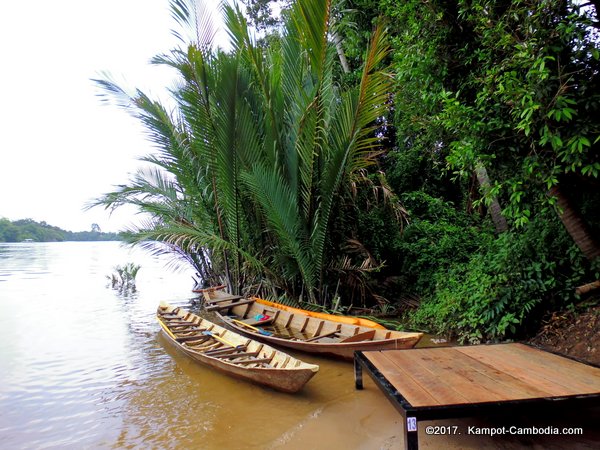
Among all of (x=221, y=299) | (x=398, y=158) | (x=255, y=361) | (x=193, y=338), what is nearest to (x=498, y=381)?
(x=255, y=361)

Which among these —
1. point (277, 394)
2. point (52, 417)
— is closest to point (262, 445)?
point (277, 394)

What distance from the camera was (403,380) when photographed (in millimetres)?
2455

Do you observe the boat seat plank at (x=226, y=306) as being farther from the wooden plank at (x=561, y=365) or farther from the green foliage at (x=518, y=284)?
the wooden plank at (x=561, y=365)

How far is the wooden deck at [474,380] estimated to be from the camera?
79.1 inches

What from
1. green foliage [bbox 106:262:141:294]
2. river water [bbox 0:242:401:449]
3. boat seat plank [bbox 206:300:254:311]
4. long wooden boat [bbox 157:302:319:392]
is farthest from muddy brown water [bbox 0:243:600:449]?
green foliage [bbox 106:262:141:294]

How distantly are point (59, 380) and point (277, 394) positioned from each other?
9.33 ft

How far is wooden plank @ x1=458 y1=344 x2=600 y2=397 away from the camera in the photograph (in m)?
2.18

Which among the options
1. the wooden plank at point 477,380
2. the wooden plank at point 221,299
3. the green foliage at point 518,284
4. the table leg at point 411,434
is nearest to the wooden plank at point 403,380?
the table leg at point 411,434

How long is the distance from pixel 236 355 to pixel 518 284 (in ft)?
11.0

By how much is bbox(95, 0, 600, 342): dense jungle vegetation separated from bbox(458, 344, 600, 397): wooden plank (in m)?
1.21

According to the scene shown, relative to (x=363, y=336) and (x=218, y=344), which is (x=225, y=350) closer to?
(x=218, y=344)

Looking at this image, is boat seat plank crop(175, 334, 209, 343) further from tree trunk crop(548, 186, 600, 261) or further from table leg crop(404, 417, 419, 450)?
tree trunk crop(548, 186, 600, 261)

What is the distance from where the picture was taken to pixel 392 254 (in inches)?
285

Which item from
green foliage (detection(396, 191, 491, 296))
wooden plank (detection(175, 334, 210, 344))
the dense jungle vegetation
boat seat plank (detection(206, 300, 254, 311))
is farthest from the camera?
green foliage (detection(396, 191, 491, 296))
